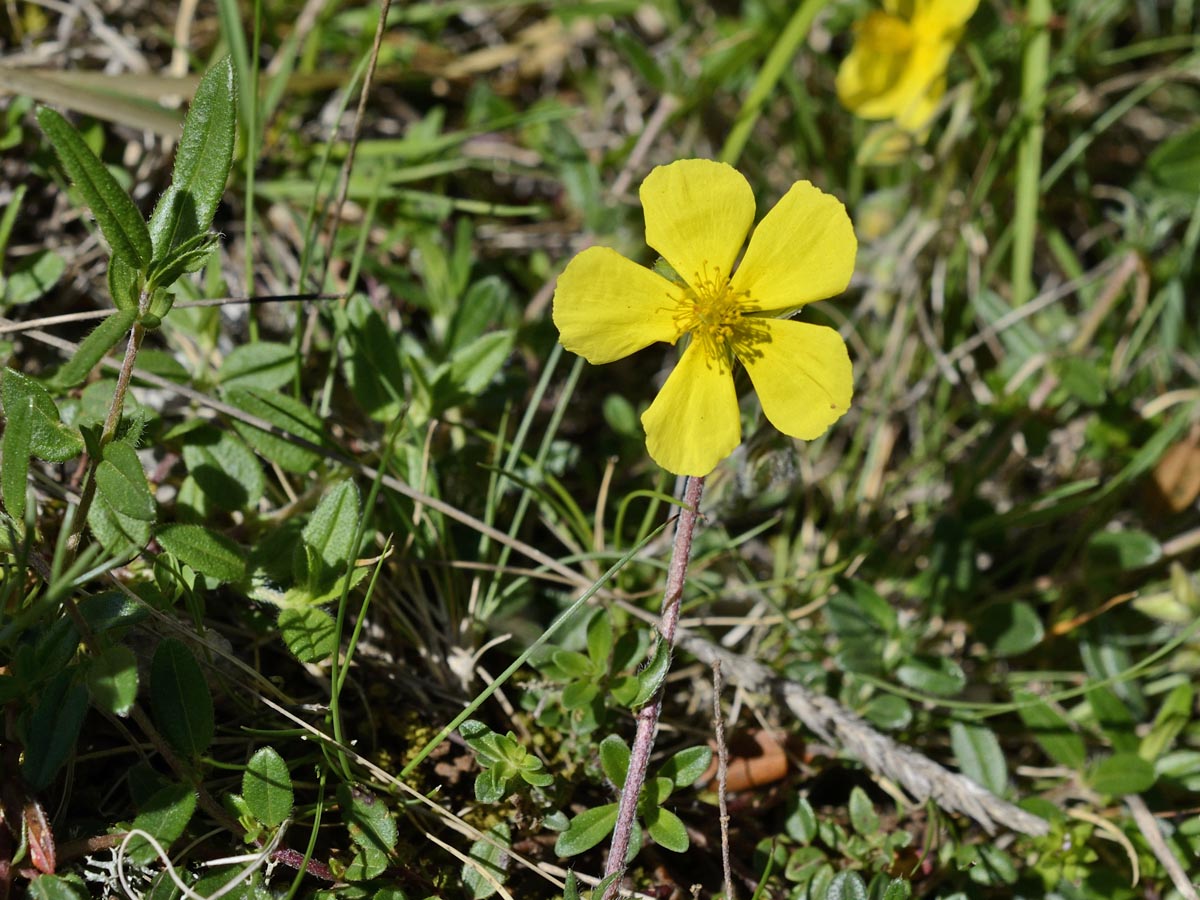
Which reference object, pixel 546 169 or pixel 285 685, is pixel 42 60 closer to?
pixel 546 169

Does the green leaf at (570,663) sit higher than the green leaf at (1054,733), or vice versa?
the green leaf at (570,663)

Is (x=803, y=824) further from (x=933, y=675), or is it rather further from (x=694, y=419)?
(x=694, y=419)

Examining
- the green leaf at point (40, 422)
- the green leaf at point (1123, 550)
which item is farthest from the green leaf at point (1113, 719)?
the green leaf at point (40, 422)

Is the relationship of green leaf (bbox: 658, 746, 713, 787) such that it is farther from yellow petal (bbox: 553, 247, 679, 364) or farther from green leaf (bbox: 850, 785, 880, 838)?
yellow petal (bbox: 553, 247, 679, 364)

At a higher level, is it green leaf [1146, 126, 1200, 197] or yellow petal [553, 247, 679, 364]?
green leaf [1146, 126, 1200, 197]

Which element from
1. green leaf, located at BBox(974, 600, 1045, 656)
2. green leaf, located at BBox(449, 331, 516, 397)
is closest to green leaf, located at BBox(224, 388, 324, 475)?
green leaf, located at BBox(449, 331, 516, 397)

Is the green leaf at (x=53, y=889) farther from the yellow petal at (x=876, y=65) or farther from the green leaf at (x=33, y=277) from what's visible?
the yellow petal at (x=876, y=65)

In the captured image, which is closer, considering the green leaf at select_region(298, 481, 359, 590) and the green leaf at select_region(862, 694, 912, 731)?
the green leaf at select_region(298, 481, 359, 590)
